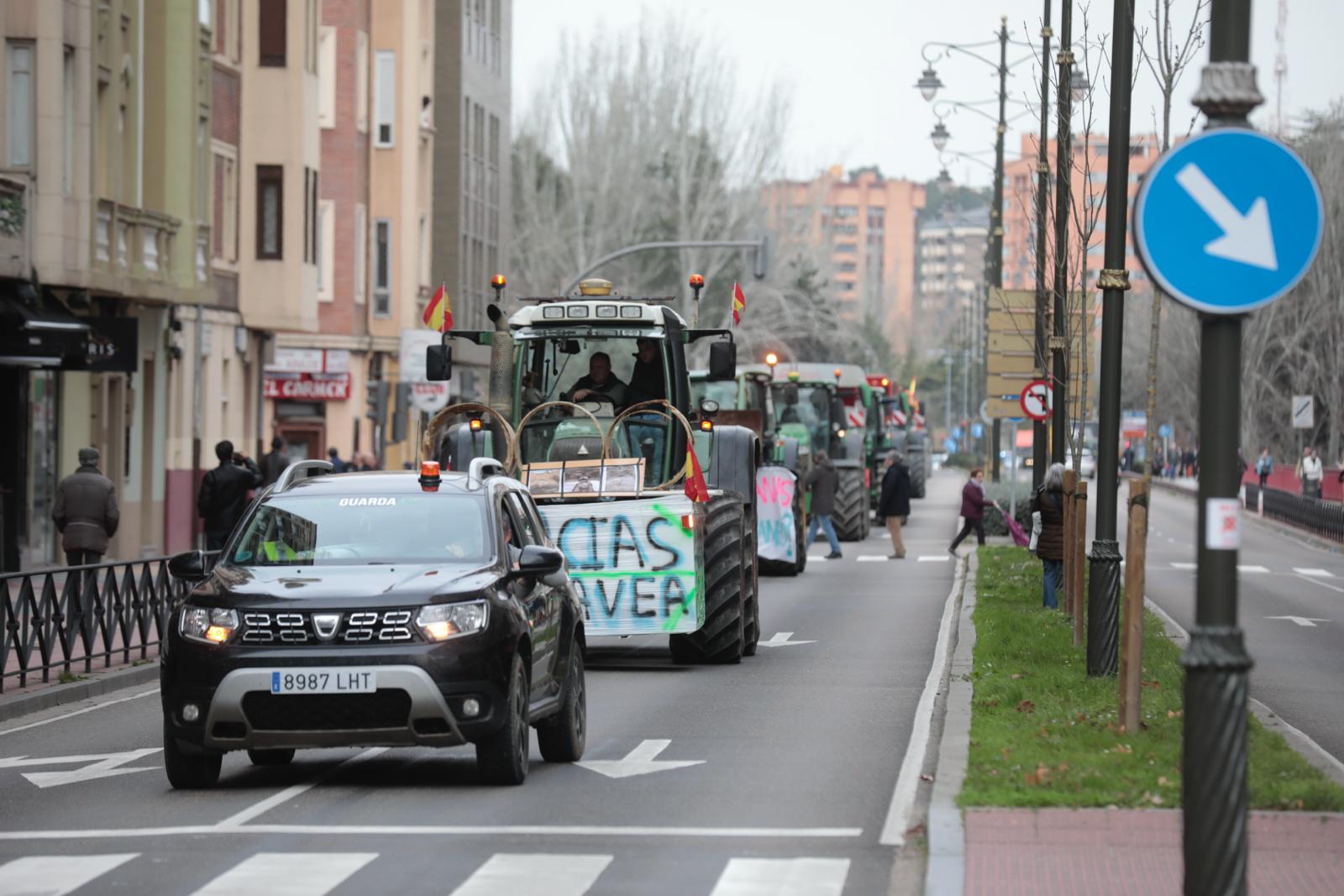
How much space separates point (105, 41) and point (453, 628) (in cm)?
2366

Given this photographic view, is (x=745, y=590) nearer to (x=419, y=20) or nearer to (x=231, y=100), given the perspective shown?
(x=231, y=100)

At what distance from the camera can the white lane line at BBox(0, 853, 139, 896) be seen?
9438mm

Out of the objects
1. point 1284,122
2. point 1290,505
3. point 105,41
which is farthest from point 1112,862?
point 1284,122

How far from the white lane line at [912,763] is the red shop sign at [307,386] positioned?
31.7 meters

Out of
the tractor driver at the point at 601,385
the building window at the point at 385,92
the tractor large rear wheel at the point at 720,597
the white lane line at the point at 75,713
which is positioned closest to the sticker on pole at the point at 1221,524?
the white lane line at the point at 75,713

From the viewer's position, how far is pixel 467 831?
10.7m

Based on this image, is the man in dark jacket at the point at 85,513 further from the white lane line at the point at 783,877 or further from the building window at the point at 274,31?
the building window at the point at 274,31

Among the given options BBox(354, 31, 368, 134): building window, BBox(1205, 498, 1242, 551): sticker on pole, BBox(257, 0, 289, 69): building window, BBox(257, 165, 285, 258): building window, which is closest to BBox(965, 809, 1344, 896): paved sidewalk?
BBox(1205, 498, 1242, 551): sticker on pole

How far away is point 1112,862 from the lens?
9.41 metres

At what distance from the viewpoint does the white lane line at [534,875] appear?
9.23 m

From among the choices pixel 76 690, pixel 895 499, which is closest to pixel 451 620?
pixel 76 690

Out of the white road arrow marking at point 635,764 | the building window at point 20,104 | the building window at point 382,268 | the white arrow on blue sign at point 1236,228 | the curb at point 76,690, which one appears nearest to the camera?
the white arrow on blue sign at point 1236,228

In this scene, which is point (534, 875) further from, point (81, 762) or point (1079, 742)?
point (81, 762)

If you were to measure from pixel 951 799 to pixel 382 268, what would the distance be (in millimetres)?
50256
